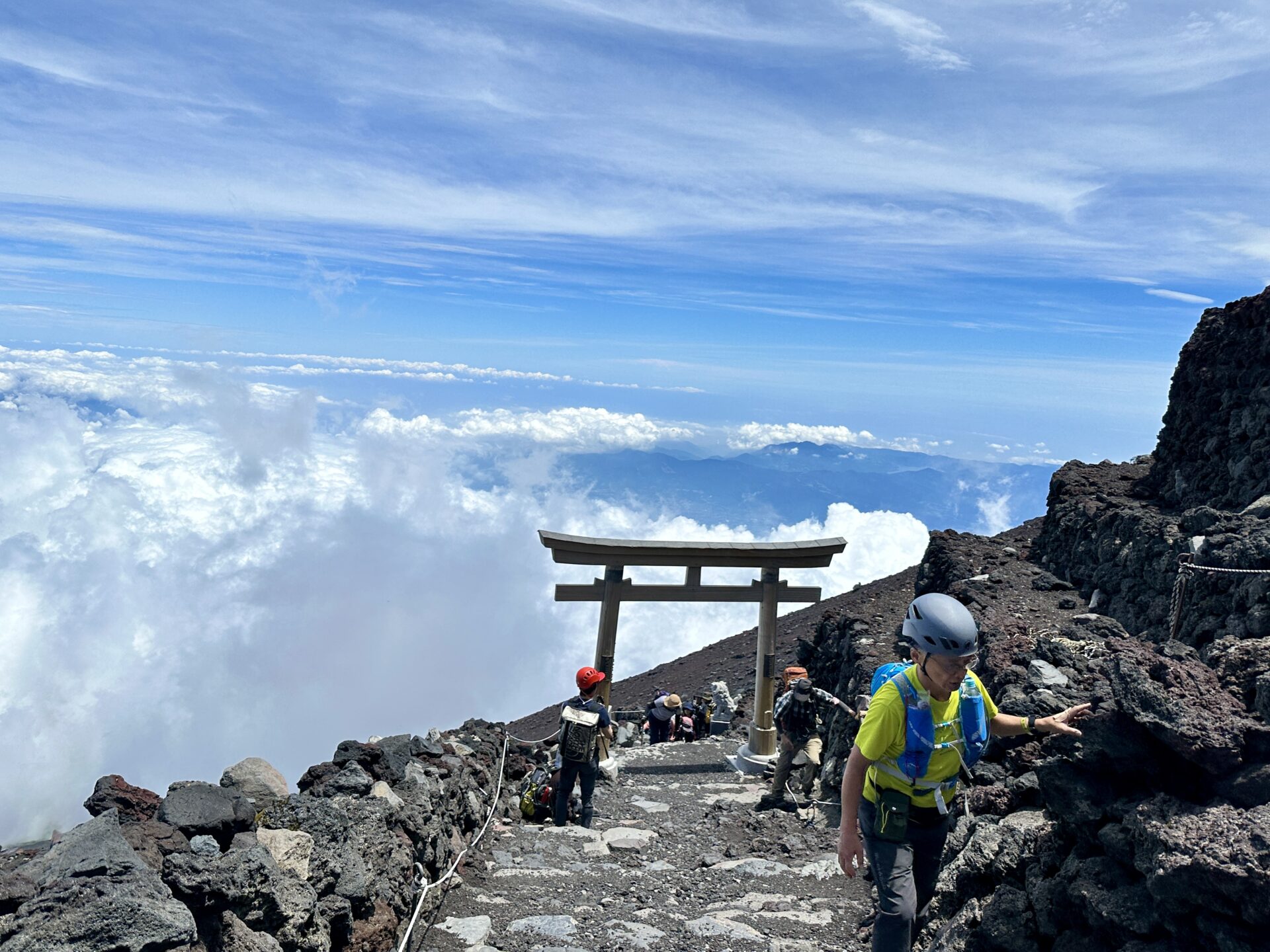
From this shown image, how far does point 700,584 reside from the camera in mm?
16812

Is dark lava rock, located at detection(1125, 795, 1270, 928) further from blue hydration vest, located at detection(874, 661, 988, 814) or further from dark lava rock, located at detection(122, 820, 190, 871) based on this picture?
dark lava rock, located at detection(122, 820, 190, 871)

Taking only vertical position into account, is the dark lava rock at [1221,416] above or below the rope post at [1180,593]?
above

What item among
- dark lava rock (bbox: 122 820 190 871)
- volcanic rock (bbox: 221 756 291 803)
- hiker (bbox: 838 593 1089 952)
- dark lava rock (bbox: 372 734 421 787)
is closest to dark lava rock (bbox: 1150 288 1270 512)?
hiker (bbox: 838 593 1089 952)

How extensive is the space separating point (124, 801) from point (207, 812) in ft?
2.43

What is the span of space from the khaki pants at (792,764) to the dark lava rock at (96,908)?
7.78 m

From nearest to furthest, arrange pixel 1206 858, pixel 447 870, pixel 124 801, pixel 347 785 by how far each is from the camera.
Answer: pixel 1206 858 → pixel 124 801 → pixel 347 785 → pixel 447 870

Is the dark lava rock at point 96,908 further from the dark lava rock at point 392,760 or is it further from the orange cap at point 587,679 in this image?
the orange cap at point 587,679

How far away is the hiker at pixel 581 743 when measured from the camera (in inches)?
393

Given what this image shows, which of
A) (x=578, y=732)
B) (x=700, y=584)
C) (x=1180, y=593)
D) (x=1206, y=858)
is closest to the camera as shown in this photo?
(x=1206, y=858)

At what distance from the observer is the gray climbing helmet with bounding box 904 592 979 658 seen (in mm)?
4570

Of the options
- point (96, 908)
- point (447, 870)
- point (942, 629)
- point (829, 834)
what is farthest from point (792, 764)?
point (96, 908)

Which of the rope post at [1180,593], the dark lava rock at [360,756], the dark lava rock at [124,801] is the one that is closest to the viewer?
the dark lava rock at [124,801]

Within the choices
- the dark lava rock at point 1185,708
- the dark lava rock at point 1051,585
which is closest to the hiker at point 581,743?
the dark lava rock at point 1185,708

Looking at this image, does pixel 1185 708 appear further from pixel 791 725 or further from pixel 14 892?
pixel 791 725
